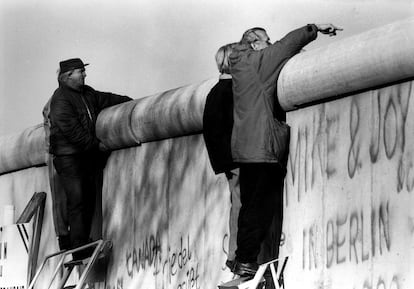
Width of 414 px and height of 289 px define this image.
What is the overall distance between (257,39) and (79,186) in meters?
3.41

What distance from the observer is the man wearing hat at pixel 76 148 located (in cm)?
1346

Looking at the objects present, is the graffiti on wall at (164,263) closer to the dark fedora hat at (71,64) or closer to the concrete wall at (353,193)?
the concrete wall at (353,193)

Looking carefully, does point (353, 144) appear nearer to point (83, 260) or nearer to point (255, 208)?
point (255, 208)

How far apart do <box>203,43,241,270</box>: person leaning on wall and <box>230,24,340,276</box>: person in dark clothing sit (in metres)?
0.34

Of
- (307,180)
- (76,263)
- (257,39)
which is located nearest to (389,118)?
(307,180)

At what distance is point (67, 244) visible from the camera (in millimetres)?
13945

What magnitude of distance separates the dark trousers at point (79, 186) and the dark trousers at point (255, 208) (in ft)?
11.2

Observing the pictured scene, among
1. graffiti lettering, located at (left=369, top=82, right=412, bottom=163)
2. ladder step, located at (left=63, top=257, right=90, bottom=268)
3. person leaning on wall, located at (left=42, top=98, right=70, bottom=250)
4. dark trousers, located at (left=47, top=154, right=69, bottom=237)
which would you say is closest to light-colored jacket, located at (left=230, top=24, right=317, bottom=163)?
graffiti lettering, located at (left=369, top=82, right=412, bottom=163)

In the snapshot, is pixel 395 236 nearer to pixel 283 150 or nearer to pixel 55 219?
pixel 283 150

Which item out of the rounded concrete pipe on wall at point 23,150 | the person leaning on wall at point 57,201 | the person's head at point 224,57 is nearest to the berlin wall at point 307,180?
the person leaning on wall at point 57,201

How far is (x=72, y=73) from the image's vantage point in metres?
13.7

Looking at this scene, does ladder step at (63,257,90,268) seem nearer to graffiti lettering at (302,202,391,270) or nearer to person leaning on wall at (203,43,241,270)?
person leaning on wall at (203,43,241,270)

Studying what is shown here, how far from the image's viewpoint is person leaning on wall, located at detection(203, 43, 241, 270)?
1090 cm

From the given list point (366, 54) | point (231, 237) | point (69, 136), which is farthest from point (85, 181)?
point (366, 54)
